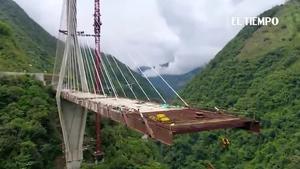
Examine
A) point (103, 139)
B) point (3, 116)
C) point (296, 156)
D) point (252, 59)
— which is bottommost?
point (296, 156)

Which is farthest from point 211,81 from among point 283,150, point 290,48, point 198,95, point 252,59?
point 283,150

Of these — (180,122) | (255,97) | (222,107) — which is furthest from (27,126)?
(255,97)

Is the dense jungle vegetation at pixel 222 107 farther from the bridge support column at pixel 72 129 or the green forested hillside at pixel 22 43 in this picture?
the bridge support column at pixel 72 129

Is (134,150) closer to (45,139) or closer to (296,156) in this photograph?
(45,139)

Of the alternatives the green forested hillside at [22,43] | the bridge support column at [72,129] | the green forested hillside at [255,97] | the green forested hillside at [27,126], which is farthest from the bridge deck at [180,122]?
the green forested hillside at [22,43]

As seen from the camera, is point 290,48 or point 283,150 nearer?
point 283,150
